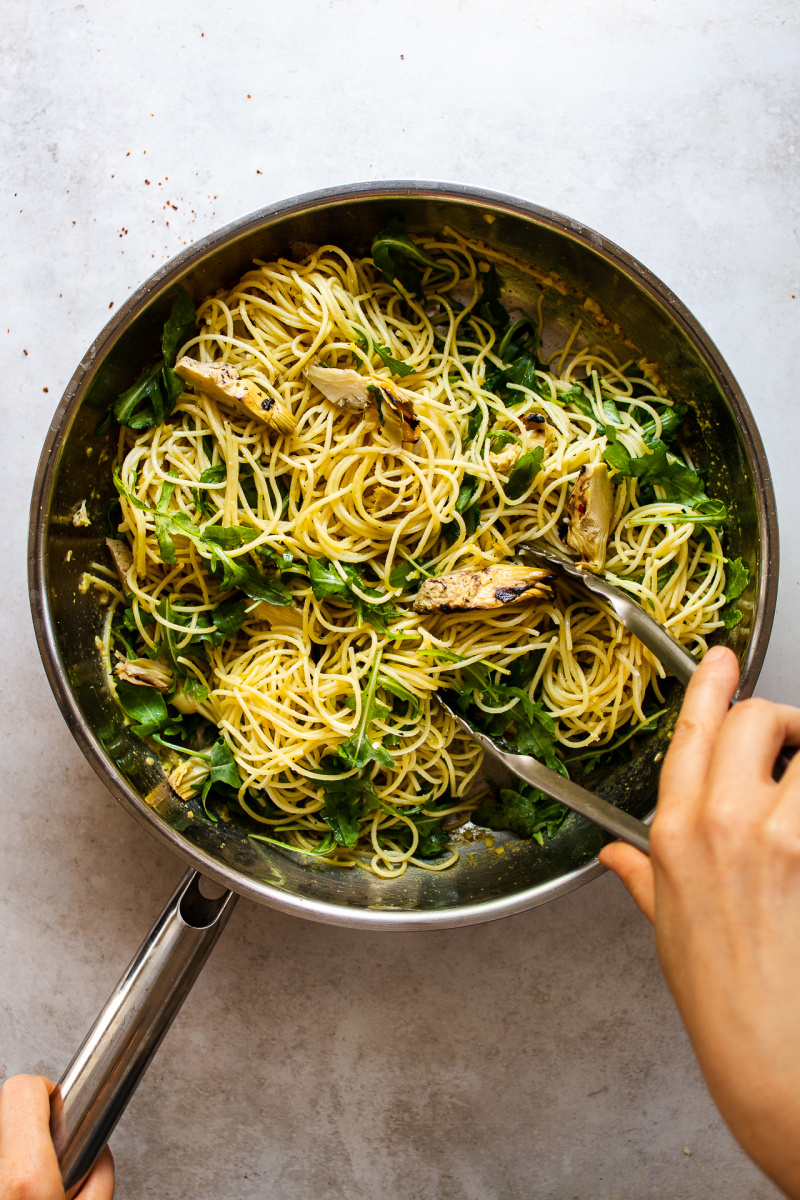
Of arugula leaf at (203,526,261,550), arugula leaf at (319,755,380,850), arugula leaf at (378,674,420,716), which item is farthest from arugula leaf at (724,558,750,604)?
arugula leaf at (203,526,261,550)

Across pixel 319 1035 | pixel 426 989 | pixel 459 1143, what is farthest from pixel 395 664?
pixel 459 1143

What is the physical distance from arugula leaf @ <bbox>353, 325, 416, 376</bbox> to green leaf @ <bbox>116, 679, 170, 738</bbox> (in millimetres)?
1371

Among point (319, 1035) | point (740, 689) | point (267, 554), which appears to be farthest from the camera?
point (319, 1035)

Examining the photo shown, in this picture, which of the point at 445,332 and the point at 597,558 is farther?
the point at 445,332

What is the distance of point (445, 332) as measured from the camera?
2707mm

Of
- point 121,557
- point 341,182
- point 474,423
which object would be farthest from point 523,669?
point 341,182

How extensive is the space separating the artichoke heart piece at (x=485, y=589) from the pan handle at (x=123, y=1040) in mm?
1186

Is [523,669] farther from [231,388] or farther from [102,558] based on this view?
[102,558]

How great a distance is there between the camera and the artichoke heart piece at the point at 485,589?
2.42 meters

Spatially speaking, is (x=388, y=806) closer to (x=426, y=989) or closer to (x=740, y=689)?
(x=426, y=989)

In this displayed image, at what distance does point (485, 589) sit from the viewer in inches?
95.5

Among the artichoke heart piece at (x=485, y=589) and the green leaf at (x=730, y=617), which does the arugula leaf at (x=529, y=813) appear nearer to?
the artichoke heart piece at (x=485, y=589)

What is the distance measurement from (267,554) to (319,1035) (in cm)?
182

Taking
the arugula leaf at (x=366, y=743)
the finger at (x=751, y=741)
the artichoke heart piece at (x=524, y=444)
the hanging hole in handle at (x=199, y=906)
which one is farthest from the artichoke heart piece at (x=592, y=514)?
the hanging hole in handle at (x=199, y=906)
